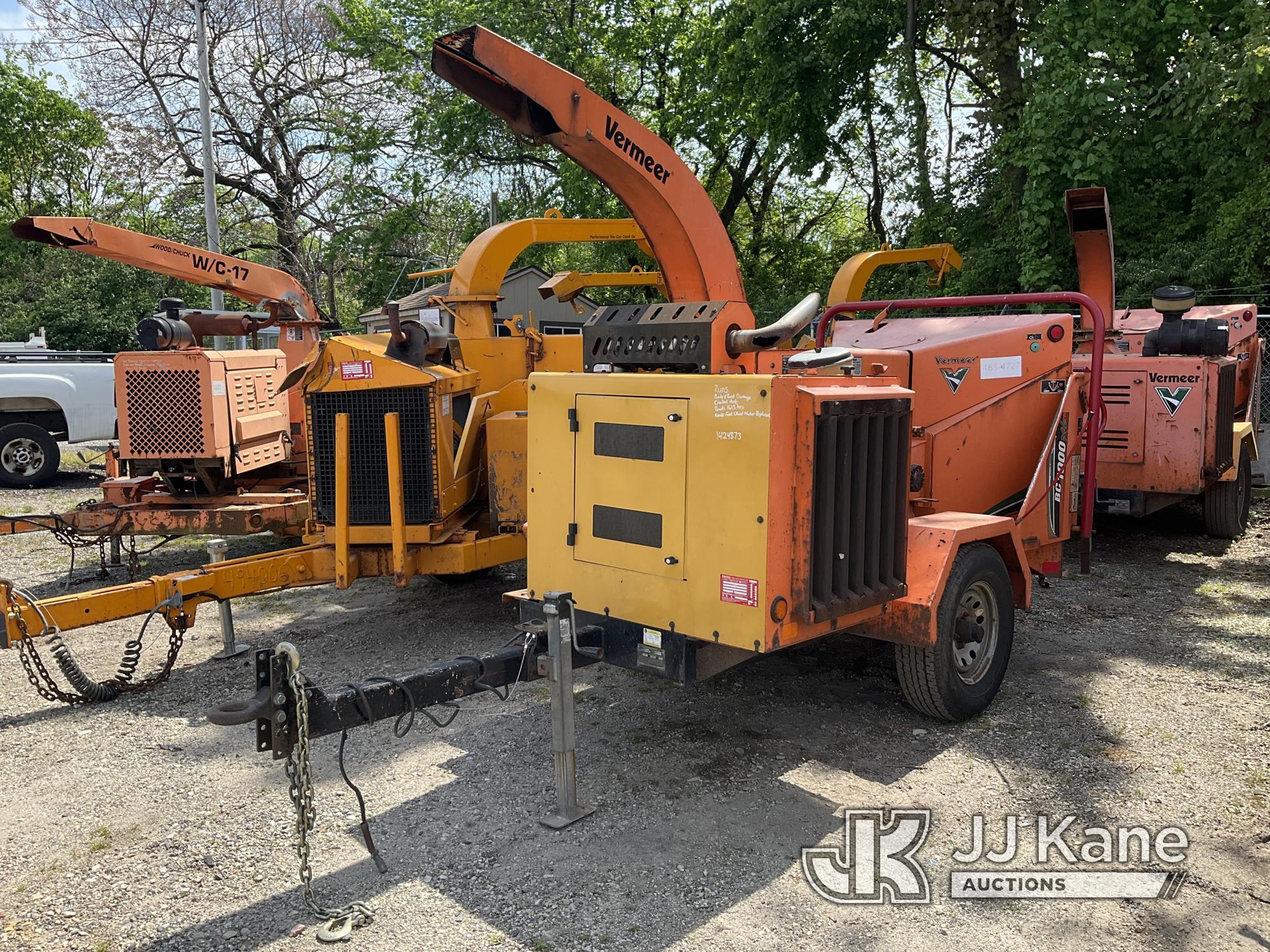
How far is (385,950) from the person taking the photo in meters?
3.33

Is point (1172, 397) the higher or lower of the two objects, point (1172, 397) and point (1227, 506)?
the higher

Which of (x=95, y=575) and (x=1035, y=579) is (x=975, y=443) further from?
(x=95, y=575)

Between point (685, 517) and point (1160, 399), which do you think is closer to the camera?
point (685, 517)

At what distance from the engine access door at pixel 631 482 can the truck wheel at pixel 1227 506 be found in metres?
7.50

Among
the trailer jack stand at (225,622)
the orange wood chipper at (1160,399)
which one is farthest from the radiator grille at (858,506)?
the orange wood chipper at (1160,399)

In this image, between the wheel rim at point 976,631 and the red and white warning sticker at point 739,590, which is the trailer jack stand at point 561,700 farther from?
the wheel rim at point 976,631

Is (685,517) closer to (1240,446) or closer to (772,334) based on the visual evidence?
(772,334)

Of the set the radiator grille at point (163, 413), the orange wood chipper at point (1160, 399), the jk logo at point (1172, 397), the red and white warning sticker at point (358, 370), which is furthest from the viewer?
the jk logo at point (1172, 397)

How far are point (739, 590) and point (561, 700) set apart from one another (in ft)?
2.85

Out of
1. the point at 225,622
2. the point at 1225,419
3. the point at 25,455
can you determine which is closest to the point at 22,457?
the point at 25,455

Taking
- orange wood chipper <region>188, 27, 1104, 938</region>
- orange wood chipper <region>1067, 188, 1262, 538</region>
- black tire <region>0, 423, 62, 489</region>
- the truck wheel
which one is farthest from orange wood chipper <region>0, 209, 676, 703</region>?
black tire <region>0, 423, 62, 489</region>

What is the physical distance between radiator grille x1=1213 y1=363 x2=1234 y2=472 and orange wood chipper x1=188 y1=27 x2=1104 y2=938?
12.4 ft

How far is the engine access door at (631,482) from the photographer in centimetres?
425

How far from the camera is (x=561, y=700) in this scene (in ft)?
13.5
